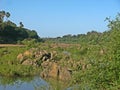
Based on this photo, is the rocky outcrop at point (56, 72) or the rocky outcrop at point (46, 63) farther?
the rocky outcrop at point (46, 63)

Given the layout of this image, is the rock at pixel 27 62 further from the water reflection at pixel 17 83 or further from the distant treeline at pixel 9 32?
the distant treeline at pixel 9 32

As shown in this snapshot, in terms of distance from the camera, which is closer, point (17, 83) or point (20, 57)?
point (17, 83)

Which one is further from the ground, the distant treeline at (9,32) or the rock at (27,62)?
the distant treeline at (9,32)

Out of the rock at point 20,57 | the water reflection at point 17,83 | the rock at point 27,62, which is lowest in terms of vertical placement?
the water reflection at point 17,83

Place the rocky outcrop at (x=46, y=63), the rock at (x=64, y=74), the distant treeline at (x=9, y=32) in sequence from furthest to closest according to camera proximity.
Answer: the distant treeline at (x=9, y=32)
the rocky outcrop at (x=46, y=63)
the rock at (x=64, y=74)

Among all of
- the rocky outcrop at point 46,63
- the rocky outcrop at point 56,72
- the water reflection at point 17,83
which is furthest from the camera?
the rocky outcrop at point 46,63

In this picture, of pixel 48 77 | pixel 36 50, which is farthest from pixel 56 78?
pixel 36 50

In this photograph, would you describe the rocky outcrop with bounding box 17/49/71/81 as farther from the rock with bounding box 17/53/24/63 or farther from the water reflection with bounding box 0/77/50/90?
the water reflection with bounding box 0/77/50/90

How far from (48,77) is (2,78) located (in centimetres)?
414

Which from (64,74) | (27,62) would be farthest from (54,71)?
(27,62)

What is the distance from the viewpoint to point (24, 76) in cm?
3391

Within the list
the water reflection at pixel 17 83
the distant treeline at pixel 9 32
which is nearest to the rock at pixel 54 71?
the water reflection at pixel 17 83

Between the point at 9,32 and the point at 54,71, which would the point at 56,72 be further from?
the point at 9,32

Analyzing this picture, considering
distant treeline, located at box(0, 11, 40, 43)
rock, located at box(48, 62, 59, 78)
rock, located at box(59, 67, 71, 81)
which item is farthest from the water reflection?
distant treeline, located at box(0, 11, 40, 43)
